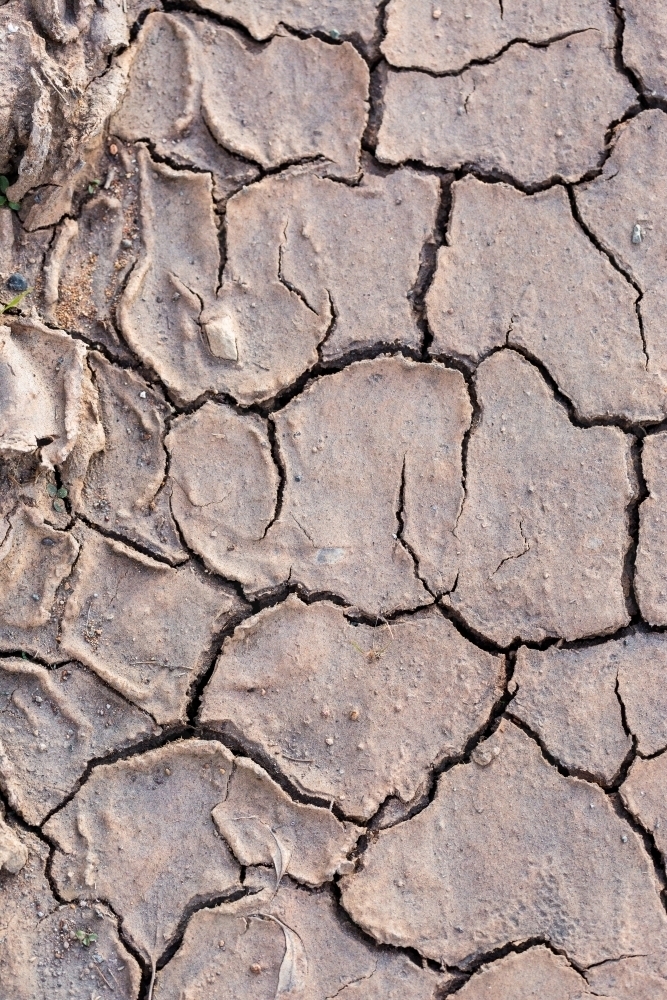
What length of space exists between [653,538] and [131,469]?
1.52 m

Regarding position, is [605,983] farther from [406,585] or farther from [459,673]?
[406,585]

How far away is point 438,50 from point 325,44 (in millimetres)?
345

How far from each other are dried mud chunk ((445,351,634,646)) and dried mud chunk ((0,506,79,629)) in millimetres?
1127

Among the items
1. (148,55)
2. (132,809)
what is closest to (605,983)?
(132,809)

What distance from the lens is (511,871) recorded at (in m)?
2.52

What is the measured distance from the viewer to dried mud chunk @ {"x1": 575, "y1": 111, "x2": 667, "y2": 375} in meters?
2.74

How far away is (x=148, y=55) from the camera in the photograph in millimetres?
2717

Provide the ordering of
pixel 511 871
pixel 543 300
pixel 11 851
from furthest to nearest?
pixel 543 300 < pixel 511 871 < pixel 11 851

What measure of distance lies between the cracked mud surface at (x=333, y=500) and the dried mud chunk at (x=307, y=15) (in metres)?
0.01

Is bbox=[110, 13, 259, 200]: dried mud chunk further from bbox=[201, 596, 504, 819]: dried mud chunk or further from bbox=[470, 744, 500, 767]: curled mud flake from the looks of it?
bbox=[470, 744, 500, 767]: curled mud flake

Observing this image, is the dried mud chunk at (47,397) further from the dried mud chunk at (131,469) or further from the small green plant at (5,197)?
the small green plant at (5,197)

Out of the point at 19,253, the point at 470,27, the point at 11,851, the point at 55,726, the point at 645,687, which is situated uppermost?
the point at 470,27

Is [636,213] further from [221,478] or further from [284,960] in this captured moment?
[284,960]

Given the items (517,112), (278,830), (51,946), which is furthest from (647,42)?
(51,946)
